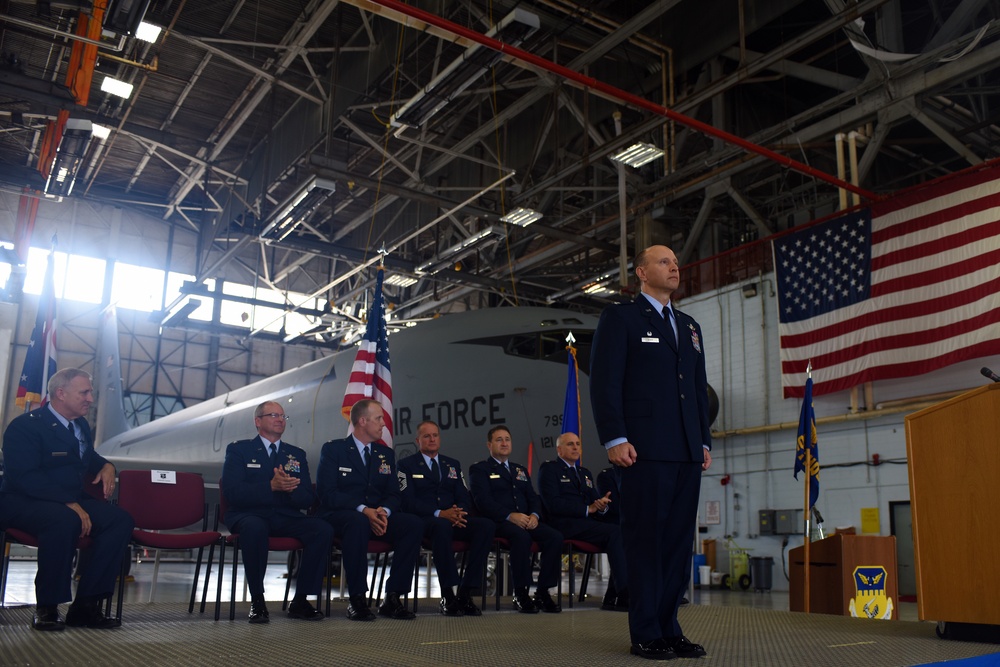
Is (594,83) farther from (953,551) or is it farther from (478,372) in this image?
(953,551)

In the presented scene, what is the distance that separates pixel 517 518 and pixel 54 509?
2.84m

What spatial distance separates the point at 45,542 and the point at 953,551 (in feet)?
12.6

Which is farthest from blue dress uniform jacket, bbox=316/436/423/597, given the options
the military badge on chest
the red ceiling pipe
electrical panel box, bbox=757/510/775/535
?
electrical panel box, bbox=757/510/775/535

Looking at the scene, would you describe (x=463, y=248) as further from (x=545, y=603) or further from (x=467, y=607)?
(x=467, y=607)

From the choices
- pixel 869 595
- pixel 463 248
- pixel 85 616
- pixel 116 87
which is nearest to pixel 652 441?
pixel 85 616

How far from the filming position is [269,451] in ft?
15.3

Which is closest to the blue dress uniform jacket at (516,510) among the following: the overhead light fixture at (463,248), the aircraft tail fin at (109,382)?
the overhead light fixture at (463,248)

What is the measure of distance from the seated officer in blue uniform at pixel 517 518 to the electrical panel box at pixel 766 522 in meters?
7.69

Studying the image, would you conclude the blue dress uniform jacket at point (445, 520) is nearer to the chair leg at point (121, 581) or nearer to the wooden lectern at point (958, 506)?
the chair leg at point (121, 581)

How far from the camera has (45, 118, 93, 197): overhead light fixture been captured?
10703 mm

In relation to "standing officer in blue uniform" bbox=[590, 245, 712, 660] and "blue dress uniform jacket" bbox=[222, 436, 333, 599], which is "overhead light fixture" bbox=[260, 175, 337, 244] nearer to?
"blue dress uniform jacket" bbox=[222, 436, 333, 599]

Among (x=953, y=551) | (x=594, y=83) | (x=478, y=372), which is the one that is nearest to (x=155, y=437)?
(x=478, y=372)

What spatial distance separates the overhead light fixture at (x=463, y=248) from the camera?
1338 centimetres

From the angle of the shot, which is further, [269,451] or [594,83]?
[594,83]
